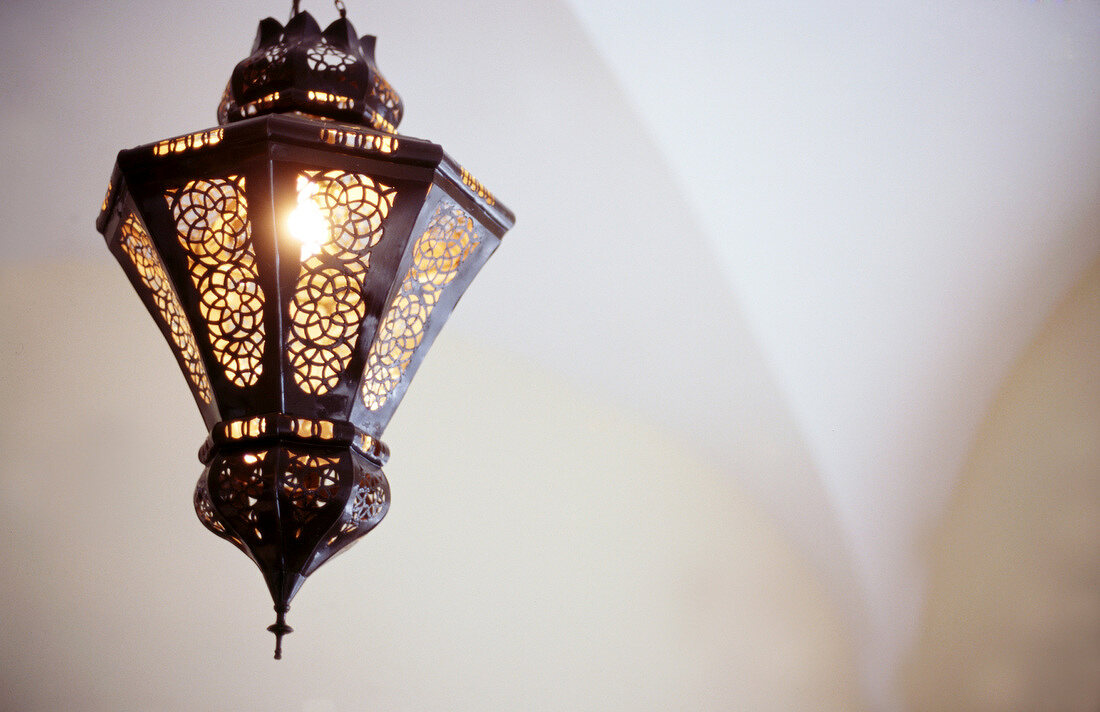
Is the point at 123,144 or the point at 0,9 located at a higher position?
the point at 0,9

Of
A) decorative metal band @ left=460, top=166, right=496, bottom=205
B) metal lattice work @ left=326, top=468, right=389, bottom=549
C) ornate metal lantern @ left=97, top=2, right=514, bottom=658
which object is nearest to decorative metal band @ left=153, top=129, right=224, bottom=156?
ornate metal lantern @ left=97, top=2, right=514, bottom=658

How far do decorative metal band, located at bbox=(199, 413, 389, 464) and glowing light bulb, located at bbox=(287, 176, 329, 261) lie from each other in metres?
0.22

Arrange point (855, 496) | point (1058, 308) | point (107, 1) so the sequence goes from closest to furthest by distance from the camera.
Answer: point (107, 1)
point (1058, 308)
point (855, 496)

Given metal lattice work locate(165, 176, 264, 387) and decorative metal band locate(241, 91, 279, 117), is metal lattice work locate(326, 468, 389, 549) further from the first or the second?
decorative metal band locate(241, 91, 279, 117)

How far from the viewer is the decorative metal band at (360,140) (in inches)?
50.5

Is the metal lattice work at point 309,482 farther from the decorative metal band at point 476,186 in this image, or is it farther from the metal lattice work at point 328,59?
the metal lattice work at point 328,59

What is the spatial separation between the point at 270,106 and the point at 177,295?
301 millimetres

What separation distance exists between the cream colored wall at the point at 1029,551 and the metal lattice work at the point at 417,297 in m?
2.69

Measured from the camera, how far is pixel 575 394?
4.11 meters

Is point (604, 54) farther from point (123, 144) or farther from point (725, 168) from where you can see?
point (123, 144)

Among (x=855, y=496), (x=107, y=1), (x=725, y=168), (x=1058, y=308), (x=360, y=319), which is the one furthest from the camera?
(x=855, y=496)

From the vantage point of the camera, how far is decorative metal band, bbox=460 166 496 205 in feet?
4.57

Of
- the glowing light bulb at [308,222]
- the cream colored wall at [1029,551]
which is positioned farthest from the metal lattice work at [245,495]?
the cream colored wall at [1029,551]

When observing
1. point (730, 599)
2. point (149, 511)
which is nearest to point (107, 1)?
point (149, 511)
